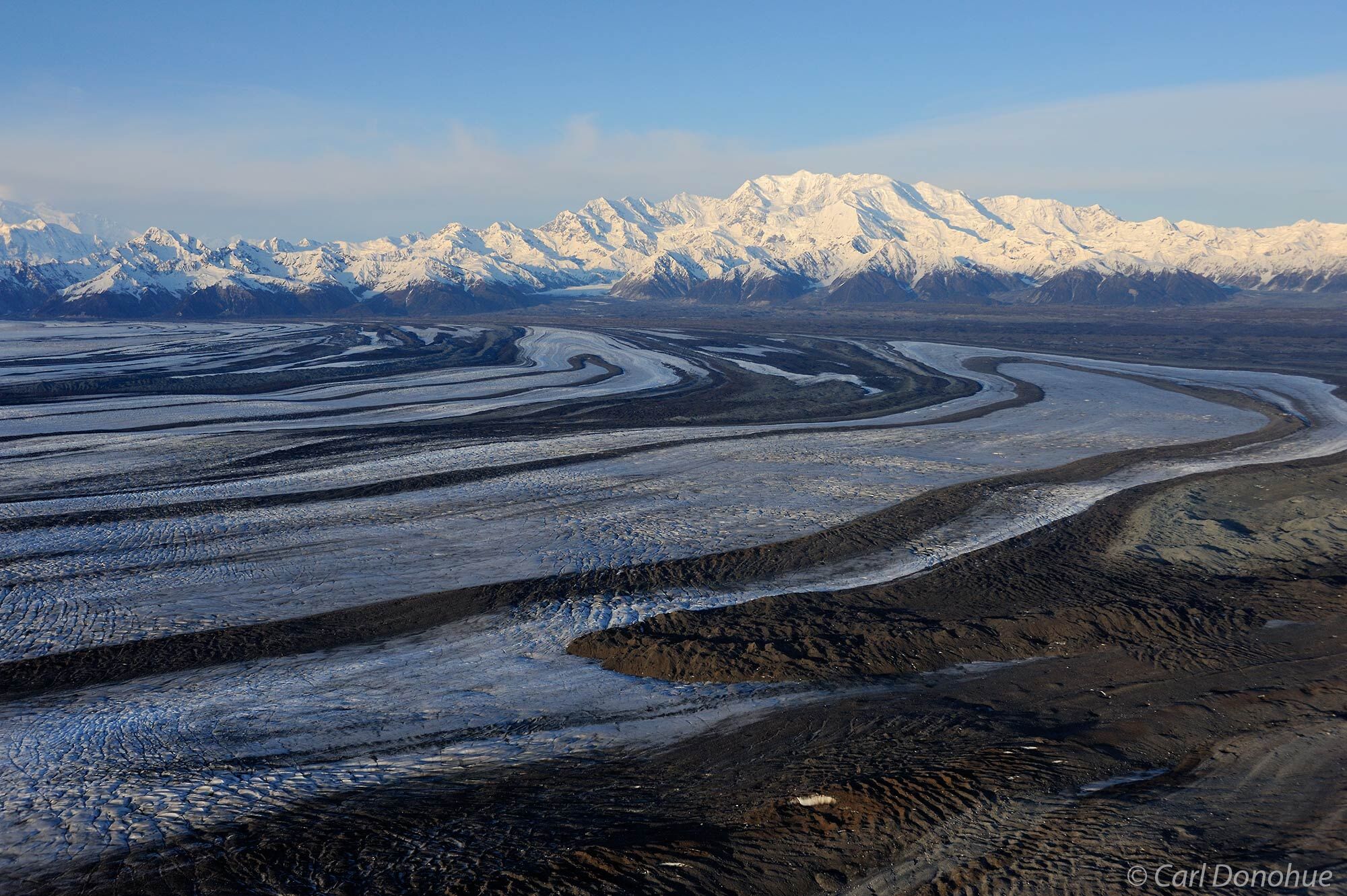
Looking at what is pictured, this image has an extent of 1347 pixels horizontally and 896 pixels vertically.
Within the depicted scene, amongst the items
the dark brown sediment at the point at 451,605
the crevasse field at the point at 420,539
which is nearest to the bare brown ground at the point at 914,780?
the crevasse field at the point at 420,539

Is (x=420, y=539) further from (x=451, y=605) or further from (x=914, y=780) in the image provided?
(x=914, y=780)

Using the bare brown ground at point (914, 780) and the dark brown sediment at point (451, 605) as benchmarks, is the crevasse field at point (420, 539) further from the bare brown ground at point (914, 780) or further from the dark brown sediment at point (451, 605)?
the bare brown ground at point (914, 780)

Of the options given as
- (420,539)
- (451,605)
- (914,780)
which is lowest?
(451,605)

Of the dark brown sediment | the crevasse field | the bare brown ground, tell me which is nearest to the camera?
the bare brown ground

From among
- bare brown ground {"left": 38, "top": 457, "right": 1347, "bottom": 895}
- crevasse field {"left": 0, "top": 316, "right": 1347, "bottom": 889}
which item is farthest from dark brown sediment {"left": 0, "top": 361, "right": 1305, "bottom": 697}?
bare brown ground {"left": 38, "top": 457, "right": 1347, "bottom": 895}

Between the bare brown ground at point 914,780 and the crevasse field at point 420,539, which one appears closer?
the bare brown ground at point 914,780

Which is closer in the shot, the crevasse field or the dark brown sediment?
the crevasse field

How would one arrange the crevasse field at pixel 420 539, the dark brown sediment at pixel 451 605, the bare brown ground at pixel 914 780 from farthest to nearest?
the dark brown sediment at pixel 451 605 → the crevasse field at pixel 420 539 → the bare brown ground at pixel 914 780

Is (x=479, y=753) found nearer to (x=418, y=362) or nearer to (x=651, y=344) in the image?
(x=418, y=362)

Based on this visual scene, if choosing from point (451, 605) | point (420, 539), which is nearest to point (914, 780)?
point (451, 605)

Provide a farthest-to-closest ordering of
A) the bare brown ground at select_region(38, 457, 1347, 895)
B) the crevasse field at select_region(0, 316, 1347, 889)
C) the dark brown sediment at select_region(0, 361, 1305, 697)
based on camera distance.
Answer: the dark brown sediment at select_region(0, 361, 1305, 697) → the crevasse field at select_region(0, 316, 1347, 889) → the bare brown ground at select_region(38, 457, 1347, 895)

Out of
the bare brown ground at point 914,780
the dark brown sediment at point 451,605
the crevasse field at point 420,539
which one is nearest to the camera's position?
the bare brown ground at point 914,780

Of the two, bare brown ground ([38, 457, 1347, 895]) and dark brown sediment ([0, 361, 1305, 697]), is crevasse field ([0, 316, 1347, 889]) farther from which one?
bare brown ground ([38, 457, 1347, 895])

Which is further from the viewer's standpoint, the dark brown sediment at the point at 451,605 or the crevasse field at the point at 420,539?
the dark brown sediment at the point at 451,605
